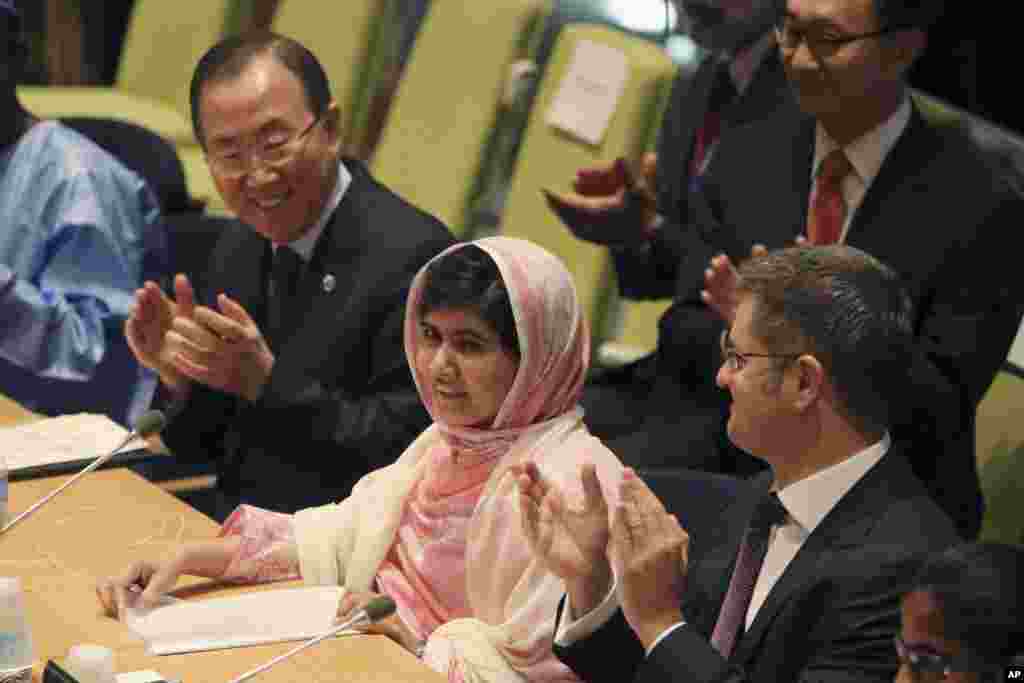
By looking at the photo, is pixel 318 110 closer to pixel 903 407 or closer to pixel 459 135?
pixel 903 407

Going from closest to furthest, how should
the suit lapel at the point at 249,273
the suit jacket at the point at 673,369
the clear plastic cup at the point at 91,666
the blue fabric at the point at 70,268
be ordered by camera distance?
1. the clear plastic cup at the point at 91,666
2. the suit lapel at the point at 249,273
3. the suit jacket at the point at 673,369
4. the blue fabric at the point at 70,268

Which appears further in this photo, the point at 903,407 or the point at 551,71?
the point at 551,71

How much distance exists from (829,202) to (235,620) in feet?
4.41

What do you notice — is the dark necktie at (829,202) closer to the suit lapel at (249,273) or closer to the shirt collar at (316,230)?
the shirt collar at (316,230)

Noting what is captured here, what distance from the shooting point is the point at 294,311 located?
3055mm

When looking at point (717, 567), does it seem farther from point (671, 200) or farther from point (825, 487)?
point (671, 200)

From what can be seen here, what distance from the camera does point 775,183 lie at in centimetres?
318

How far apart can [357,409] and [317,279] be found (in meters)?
0.28

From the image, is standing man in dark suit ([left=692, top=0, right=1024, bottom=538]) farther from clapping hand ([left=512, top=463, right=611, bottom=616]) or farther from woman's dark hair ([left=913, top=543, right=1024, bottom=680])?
woman's dark hair ([left=913, top=543, right=1024, bottom=680])

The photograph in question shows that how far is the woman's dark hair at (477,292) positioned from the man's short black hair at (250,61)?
0.67 m

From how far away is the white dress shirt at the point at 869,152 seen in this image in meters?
3.02

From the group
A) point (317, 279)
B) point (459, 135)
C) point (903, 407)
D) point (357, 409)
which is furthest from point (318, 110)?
point (459, 135)

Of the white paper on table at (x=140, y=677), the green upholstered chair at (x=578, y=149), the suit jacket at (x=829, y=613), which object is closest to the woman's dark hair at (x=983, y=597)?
the suit jacket at (x=829, y=613)

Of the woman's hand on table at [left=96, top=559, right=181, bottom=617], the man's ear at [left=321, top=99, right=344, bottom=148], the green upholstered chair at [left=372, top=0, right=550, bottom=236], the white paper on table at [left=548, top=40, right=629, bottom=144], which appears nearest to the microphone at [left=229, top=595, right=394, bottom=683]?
the woman's hand on table at [left=96, top=559, right=181, bottom=617]
